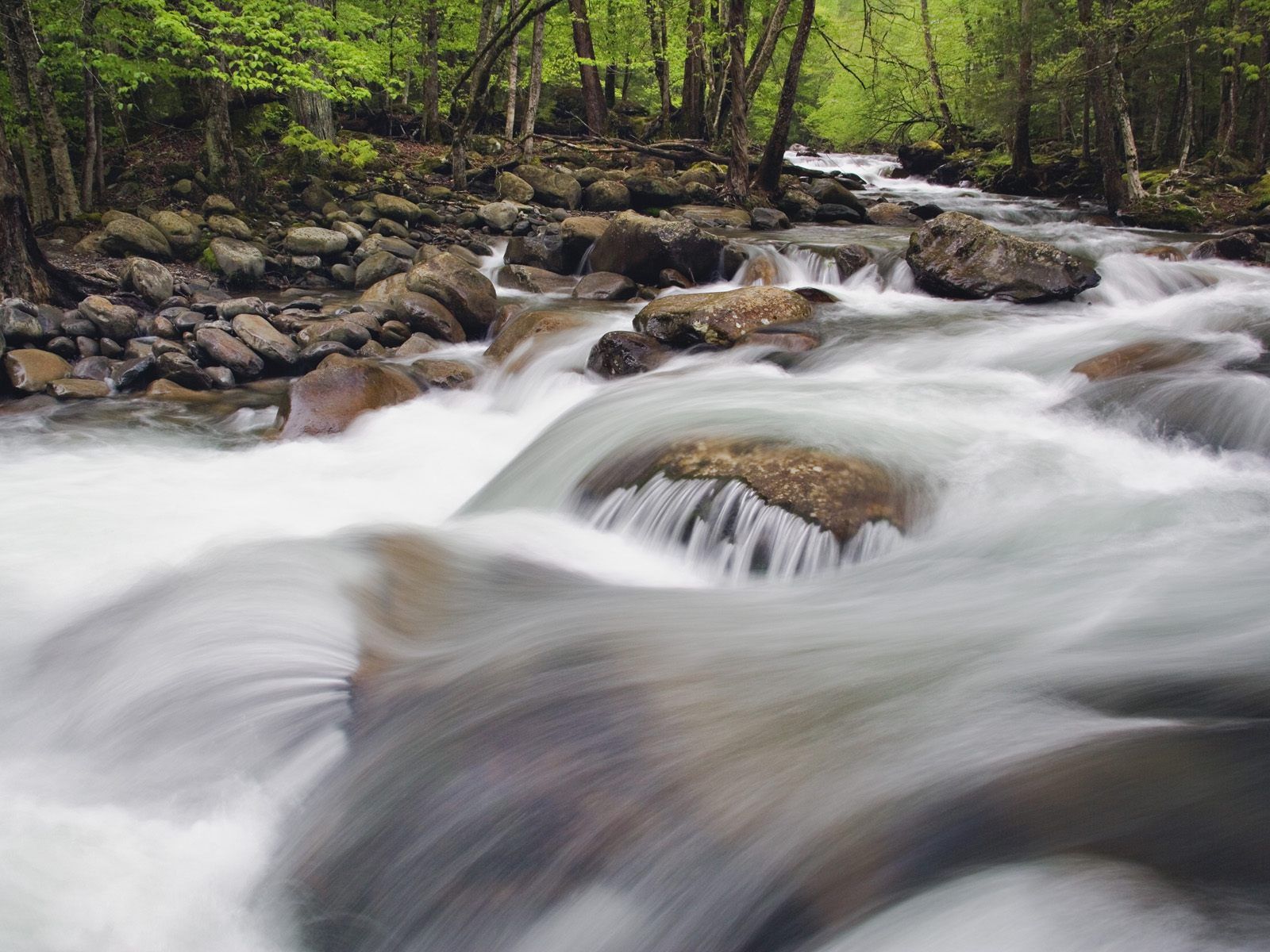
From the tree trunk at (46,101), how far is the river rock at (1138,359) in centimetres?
1163

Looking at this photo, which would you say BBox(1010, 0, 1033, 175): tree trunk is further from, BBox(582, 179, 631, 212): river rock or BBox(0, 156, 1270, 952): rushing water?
BBox(0, 156, 1270, 952): rushing water

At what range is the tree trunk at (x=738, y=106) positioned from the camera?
1445 cm

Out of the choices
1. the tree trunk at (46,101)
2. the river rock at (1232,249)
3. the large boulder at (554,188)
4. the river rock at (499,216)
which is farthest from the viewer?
the large boulder at (554,188)

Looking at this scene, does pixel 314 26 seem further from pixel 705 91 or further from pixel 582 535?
pixel 705 91

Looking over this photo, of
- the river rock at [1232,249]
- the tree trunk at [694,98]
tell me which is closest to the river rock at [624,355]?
the river rock at [1232,249]

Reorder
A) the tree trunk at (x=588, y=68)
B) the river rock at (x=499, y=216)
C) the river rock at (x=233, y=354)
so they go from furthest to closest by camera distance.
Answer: the tree trunk at (x=588, y=68) → the river rock at (x=499, y=216) → the river rock at (x=233, y=354)

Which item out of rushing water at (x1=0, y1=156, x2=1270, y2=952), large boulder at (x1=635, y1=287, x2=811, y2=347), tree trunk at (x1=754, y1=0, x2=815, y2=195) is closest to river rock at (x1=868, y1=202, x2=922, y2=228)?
tree trunk at (x1=754, y1=0, x2=815, y2=195)

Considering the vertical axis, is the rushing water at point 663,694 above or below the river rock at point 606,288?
below

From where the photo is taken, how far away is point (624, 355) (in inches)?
307

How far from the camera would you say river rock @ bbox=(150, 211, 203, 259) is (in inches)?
447

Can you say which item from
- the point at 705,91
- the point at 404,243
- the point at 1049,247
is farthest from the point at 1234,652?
the point at 705,91

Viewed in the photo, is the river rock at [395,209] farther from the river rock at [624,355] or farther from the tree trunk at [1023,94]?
the tree trunk at [1023,94]

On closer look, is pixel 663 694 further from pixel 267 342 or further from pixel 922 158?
pixel 922 158

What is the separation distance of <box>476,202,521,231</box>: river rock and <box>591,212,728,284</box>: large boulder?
3454 millimetres
